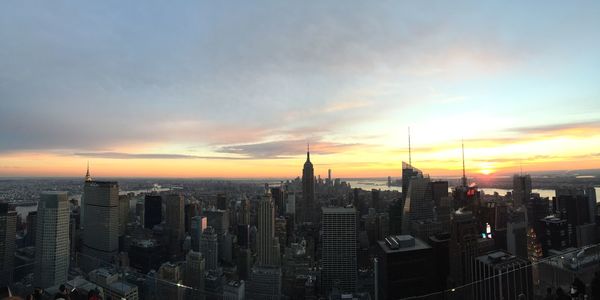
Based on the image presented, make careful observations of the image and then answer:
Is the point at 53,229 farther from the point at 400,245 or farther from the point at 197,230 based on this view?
the point at 400,245

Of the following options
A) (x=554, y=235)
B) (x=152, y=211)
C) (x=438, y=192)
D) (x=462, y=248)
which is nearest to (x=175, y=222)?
(x=152, y=211)

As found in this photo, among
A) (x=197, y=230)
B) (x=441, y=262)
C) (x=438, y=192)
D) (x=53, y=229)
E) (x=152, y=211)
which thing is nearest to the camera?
(x=441, y=262)

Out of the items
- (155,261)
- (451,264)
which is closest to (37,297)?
(451,264)

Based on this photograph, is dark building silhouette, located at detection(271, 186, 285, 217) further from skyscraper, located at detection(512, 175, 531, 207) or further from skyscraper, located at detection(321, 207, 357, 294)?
skyscraper, located at detection(512, 175, 531, 207)

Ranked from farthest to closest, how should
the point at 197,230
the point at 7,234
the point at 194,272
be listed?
the point at 197,230 → the point at 7,234 → the point at 194,272

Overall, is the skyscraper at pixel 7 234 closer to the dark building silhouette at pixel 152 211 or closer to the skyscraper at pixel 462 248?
the dark building silhouette at pixel 152 211

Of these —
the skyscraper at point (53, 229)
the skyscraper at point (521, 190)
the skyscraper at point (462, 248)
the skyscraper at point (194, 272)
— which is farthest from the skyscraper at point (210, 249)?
the skyscraper at point (521, 190)
